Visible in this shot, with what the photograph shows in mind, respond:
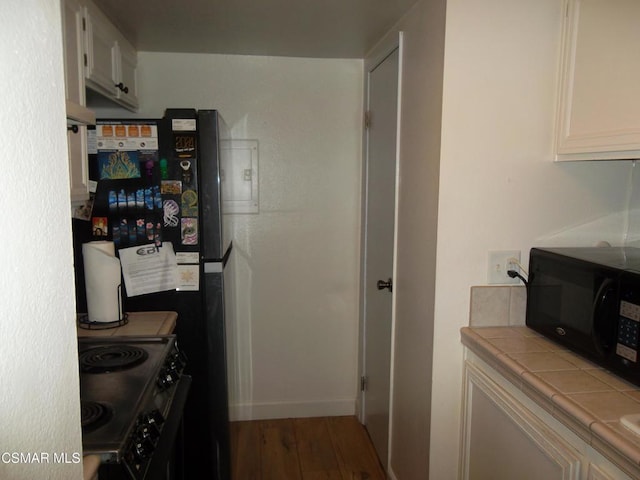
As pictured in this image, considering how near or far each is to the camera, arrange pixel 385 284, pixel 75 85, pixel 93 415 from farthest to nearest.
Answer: pixel 385 284
pixel 75 85
pixel 93 415

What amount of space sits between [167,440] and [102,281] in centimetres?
79

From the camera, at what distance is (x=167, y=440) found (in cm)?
151

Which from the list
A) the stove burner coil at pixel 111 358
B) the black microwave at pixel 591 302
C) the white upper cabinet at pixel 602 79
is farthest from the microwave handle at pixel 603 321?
the stove burner coil at pixel 111 358

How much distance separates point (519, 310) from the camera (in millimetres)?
1854

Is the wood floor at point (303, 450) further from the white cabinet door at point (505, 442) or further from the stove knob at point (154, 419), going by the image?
the stove knob at point (154, 419)

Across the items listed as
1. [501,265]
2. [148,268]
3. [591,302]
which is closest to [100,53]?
[148,268]

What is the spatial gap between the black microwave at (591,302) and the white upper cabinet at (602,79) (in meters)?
0.34

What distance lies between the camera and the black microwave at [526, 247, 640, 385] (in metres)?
1.31

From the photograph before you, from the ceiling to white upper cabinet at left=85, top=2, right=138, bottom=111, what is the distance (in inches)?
3.0

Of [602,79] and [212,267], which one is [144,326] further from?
[602,79]

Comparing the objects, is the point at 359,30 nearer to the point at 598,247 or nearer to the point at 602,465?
the point at 598,247

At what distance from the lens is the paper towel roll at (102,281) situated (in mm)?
1981

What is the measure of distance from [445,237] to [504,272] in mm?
270

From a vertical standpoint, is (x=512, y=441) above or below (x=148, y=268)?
→ below
